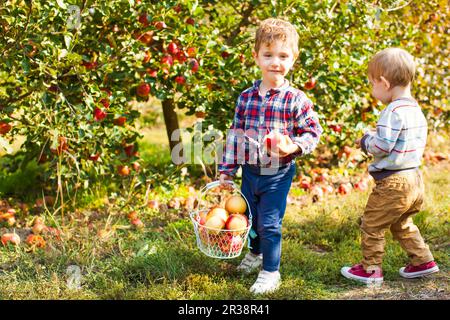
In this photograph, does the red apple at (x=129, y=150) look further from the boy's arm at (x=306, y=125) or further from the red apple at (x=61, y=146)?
the boy's arm at (x=306, y=125)

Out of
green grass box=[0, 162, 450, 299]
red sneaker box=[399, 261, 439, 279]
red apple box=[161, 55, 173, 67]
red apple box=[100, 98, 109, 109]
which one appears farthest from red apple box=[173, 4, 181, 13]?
red sneaker box=[399, 261, 439, 279]

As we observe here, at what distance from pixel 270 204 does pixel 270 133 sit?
1.29 feet

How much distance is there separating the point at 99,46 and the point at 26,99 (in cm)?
56

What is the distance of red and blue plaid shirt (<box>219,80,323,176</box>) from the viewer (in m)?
2.96

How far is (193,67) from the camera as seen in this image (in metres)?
3.76

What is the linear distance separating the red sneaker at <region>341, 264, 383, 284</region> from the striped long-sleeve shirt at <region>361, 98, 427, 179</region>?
542 mm

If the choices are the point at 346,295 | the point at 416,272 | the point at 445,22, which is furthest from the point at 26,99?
the point at 445,22

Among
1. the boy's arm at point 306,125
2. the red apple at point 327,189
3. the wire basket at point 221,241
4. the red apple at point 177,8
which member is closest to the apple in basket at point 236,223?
the wire basket at point 221,241

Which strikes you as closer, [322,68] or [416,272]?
[416,272]

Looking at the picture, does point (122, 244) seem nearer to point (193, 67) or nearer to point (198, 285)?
point (198, 285)

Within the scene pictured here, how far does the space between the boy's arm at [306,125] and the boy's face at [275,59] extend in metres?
0.17

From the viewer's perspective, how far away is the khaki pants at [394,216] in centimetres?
299
